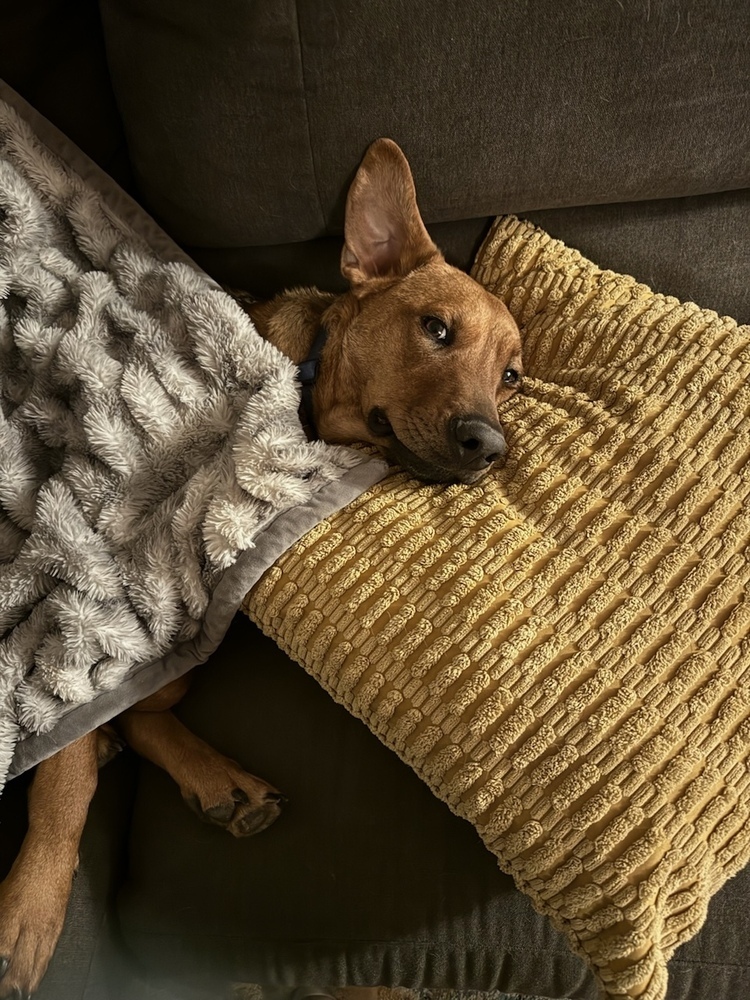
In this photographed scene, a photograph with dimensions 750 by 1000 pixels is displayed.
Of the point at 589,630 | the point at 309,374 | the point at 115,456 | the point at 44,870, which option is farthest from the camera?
the point at 309,374

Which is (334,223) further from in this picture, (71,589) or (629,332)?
(71,589)

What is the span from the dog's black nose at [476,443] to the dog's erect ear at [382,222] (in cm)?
57

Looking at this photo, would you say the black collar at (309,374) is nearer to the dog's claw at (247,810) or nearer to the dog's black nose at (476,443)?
the dog's black nose at (476,443)

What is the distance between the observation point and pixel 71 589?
4.93 ft

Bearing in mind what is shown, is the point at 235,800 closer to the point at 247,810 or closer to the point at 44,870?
the point at 247,810

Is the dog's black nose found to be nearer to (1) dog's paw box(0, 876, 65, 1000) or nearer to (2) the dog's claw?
(2) the dog's claw

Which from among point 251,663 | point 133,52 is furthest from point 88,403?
point 133,52

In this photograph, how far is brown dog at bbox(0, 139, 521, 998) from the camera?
149 centimetres

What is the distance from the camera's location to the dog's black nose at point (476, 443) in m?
1.54

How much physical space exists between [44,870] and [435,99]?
1837 mm

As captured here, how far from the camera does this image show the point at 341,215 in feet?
5.97

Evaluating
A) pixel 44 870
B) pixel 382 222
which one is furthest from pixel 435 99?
pixel 44 870

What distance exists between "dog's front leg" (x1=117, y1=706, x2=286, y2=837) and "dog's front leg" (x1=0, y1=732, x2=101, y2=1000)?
133 mm

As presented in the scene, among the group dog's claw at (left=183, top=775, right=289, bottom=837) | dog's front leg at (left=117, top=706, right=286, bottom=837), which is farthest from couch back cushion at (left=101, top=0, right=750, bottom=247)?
dog's claw at (left=183, top=775, right=289, bottom=837)
